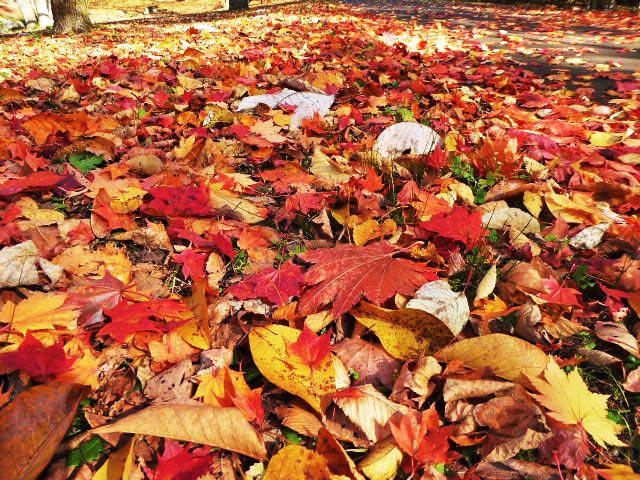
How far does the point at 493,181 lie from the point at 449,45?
16.1ft

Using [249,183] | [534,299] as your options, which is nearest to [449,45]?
[249,183]

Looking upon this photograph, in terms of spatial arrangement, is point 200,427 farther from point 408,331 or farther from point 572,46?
point 572,46

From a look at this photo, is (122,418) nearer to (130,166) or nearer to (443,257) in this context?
(443,257)

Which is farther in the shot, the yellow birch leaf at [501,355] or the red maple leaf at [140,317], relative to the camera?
the red maple leaf at [140,317]

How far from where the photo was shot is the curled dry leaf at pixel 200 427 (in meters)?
0.97

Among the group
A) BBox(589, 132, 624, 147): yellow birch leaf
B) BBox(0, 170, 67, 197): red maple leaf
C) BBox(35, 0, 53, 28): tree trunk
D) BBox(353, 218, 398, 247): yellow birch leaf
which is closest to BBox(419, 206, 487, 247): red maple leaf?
BBox(353, 218, 398, 247): yellow birch leaf

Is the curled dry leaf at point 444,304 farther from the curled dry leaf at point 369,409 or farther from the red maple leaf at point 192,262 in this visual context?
the red maple leaf at point 192,262

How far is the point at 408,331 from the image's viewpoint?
48.4 inches

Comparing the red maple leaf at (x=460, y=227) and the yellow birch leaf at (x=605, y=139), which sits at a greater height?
the yellow birch leaf at (x=605, y=139)

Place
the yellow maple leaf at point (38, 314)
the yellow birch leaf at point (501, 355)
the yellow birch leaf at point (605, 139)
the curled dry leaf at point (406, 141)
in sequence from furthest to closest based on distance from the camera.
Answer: the yellow birch leaf at point (605, 139) → the curled dry leaf at point (406, 141) → the yellow maple leaf at point (38, 314) → the yellow birch leaf at point (501, 355)

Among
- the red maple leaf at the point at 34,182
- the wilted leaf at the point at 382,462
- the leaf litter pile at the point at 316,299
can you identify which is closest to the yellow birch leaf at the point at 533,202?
the leaf litter pile at the point at 316,299

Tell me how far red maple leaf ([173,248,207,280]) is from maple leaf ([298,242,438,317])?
39 centimetres

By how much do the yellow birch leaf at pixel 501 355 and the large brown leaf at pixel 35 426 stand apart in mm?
982

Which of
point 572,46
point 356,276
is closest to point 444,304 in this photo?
point 356,276
